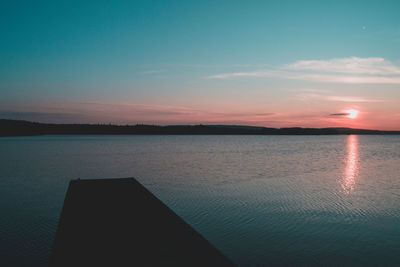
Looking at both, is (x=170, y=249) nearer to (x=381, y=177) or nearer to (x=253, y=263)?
(x=253, y=263)

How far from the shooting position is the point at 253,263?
688 cm

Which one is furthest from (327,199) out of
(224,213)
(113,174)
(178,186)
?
(113,174)

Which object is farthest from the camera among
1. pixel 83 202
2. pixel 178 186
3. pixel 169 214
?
pixel 178 186

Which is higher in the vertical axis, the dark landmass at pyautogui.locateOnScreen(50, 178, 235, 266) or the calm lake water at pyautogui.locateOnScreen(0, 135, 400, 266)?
the dark landmass at pyautogui.locateOnScreen(50, 178, 235, 266)

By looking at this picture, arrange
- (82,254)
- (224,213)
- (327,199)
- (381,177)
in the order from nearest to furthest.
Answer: (82,254), (224,213), (327,199), (381,177)

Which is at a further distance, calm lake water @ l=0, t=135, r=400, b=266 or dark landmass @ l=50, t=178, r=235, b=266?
calm lake water @ l=0, t=135, r=400, b=266

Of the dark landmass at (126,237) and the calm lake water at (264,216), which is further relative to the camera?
the calm lake water at (264,216)

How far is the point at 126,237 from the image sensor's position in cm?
557

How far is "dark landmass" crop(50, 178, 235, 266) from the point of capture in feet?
15.0

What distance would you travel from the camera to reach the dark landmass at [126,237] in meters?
4.56

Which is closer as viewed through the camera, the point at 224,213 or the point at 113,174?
the point at 224,213

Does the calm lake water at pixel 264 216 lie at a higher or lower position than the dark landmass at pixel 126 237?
lower

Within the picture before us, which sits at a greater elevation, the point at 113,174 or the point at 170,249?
the point at 170,249

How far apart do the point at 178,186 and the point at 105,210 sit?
9.48 m
